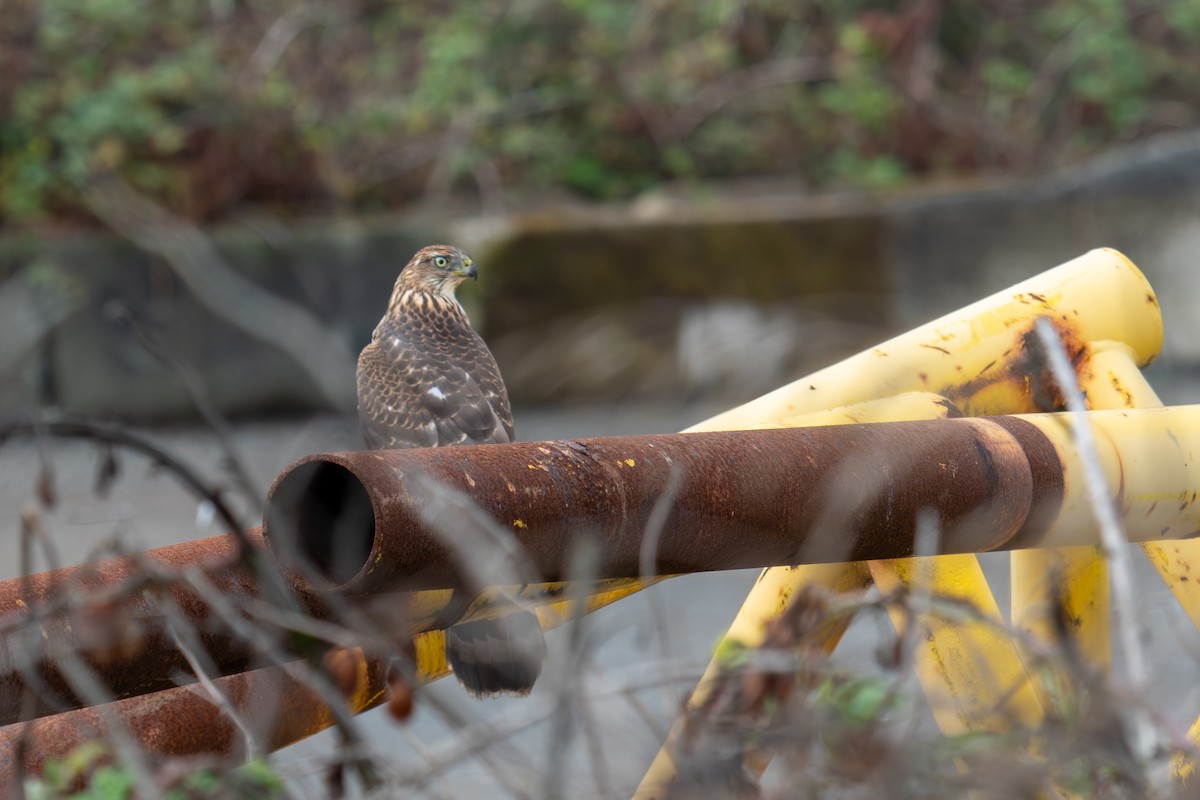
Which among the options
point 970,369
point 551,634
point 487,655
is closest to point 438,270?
point 551,634

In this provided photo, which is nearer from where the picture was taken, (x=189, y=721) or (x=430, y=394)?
(x=189, y=721)

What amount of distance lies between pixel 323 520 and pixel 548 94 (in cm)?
697

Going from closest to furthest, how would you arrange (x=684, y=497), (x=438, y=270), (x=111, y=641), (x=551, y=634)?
(x=111, y=641), (x=684, y=497), (x=551, y=634), (x=438, y=270)

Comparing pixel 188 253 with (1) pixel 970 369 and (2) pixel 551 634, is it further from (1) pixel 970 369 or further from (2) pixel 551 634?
(1) pixel 970 369

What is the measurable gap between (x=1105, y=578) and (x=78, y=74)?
700 cm

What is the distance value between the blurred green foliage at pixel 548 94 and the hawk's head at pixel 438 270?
12.9 ft

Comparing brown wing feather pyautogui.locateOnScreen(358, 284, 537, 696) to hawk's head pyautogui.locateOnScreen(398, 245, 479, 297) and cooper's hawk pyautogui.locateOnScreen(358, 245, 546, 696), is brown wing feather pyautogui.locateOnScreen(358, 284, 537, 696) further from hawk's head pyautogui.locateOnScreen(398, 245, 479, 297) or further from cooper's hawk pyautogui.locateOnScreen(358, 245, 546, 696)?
hawk's head pyautogui.locateOnScreen(398, 245, 479, 297)

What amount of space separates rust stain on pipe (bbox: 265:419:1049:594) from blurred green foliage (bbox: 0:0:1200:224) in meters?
6.29

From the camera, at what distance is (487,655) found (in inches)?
78.6

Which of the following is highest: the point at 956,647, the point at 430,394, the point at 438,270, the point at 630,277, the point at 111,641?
the point at 630,277

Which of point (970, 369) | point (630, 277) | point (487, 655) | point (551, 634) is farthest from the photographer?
point (630, 277)

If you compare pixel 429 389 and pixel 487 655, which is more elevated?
pixel 429 389

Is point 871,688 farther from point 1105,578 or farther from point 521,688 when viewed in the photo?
point 521,688

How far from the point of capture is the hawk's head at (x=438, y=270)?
3566 millimetres
